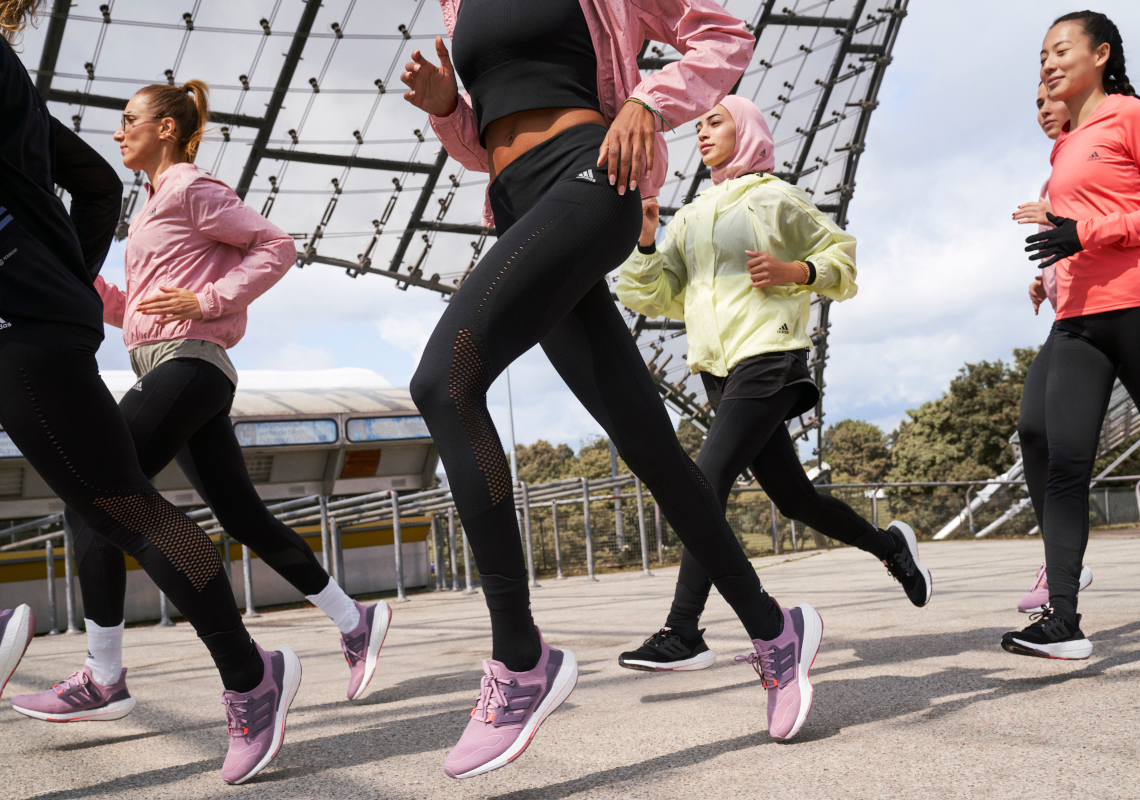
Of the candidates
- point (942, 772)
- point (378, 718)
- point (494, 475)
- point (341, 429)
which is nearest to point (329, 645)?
point (378, 718)

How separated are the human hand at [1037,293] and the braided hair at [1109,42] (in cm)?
78

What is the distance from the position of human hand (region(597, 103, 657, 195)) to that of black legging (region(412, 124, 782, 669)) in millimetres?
39

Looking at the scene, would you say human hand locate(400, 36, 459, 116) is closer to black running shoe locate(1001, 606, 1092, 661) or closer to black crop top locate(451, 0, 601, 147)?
black crop top locate(451, 0, 601, 147)

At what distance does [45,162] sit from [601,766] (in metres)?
1.83

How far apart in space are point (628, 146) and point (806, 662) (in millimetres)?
1174

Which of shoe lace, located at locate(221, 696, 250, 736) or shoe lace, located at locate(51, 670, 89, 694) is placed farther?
shoe lace, located at locate(51, 670, 89, 694)

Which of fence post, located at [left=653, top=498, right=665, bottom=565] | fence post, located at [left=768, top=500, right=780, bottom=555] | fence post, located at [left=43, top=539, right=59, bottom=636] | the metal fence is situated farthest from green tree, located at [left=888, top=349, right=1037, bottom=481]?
fence post, located at [left=43, top=539, right=59, bottom=636]

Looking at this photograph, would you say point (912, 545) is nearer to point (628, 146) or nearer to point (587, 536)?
point (628, 146)

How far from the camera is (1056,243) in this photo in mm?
2752

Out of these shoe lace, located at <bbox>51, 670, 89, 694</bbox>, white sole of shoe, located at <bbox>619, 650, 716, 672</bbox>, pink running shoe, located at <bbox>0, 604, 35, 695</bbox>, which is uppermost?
pink running shoe, located at <bbox>0, 604, 35, 695</bbox>

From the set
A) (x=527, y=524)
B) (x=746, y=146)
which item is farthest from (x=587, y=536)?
(x=746, y=146)

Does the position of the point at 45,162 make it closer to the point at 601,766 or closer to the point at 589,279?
the point at 589,279

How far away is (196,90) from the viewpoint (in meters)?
3.23

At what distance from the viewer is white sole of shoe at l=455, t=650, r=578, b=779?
1.60 meters
